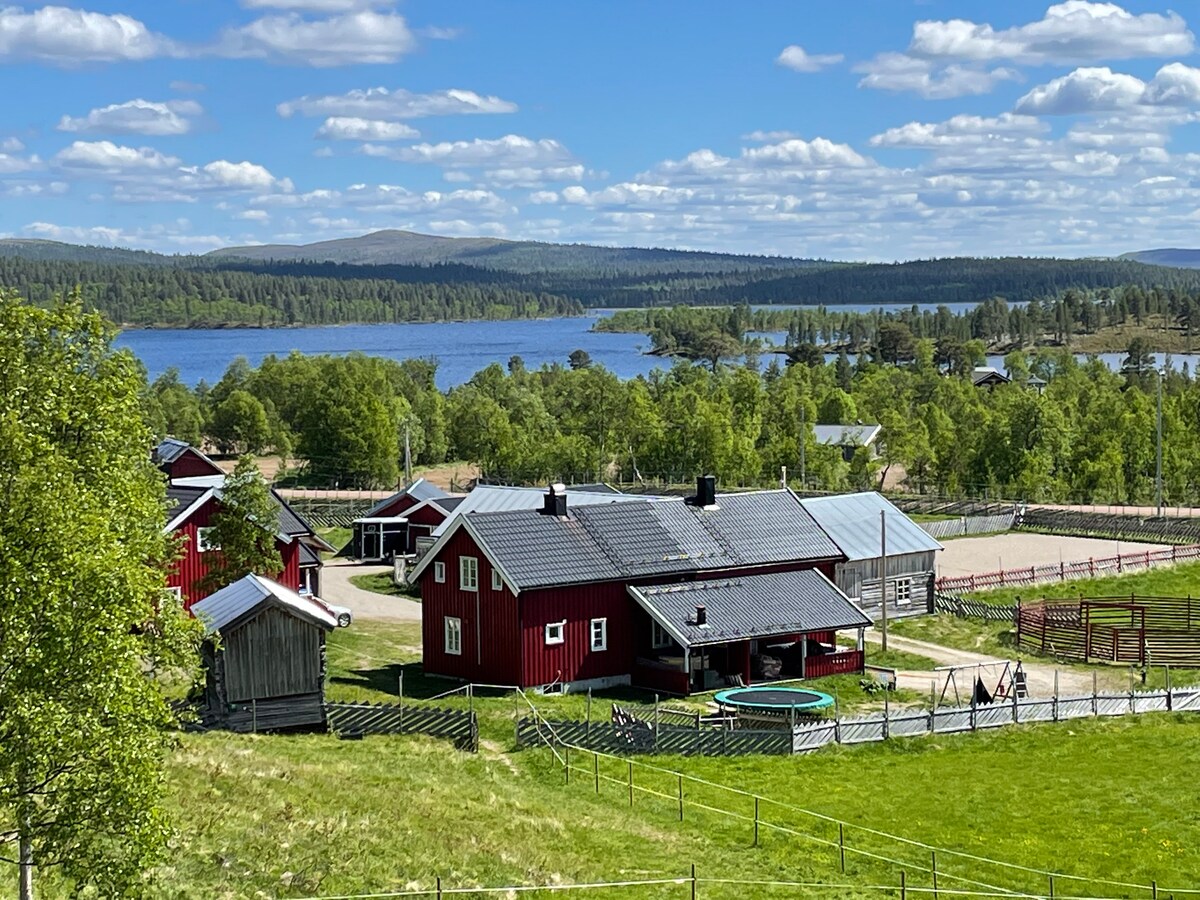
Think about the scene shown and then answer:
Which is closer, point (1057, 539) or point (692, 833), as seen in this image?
point (692, 833)

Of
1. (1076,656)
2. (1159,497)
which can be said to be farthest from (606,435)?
(1076,656)

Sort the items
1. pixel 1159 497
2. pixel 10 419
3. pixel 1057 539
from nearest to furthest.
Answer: pixel 10 419 < pixel 1057 539 < pixel 1159 497

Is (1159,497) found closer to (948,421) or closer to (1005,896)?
(948,421)

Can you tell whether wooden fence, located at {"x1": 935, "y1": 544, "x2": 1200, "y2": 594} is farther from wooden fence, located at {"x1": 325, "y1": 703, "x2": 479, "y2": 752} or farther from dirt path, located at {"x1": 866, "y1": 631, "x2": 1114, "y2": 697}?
wooden fence, located at {"x1": 325, "y1": 703, "x2": 479, "y2": 752}

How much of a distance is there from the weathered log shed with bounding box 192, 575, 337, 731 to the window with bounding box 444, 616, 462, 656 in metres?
9.30

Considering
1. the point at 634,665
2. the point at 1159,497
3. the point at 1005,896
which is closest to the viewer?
the point at 1005,896

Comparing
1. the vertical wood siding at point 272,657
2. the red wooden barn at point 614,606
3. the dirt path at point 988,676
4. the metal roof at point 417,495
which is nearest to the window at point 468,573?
the red wooden barn at point 614,606

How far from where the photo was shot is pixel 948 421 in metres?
105

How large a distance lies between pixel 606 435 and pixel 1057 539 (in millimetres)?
40375

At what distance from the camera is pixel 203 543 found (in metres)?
45.2

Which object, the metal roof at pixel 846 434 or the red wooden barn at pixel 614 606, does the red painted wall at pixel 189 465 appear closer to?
the red wooden barn at pixel 614 606

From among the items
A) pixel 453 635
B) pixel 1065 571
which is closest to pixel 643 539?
pixel 453 635

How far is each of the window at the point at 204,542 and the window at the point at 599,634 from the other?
1072 centimetres

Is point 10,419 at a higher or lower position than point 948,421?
higher
